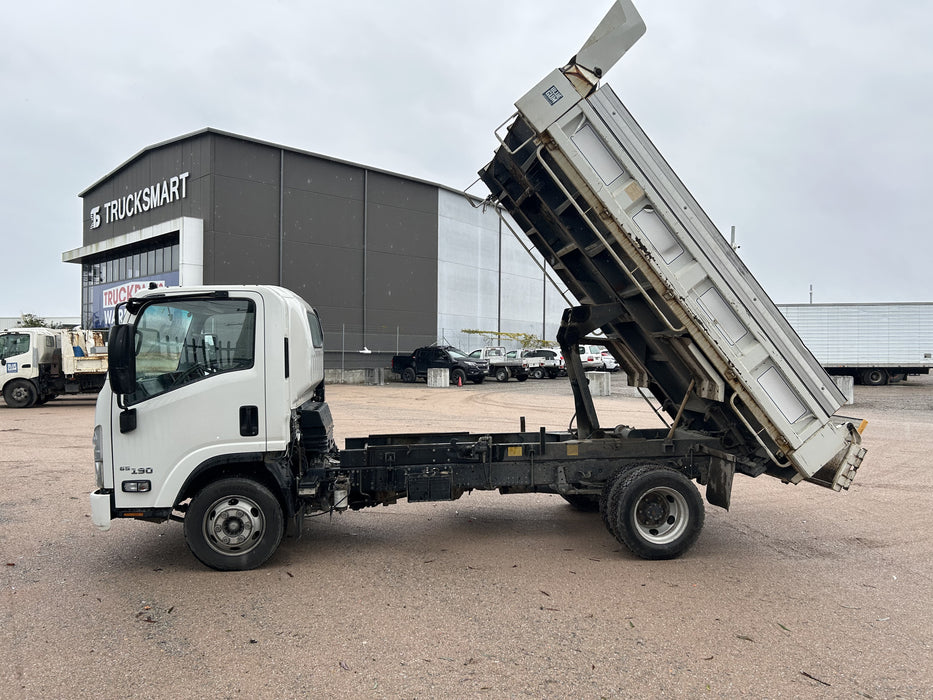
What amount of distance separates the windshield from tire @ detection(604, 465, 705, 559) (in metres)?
18.1

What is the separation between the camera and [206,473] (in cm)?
506

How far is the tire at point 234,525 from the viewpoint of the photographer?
494 centimetres

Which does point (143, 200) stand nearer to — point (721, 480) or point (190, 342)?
point (190, 342)

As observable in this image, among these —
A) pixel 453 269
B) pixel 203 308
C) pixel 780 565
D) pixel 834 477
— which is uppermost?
pixel 453 269

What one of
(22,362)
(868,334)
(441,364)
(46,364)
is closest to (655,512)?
(46,364)

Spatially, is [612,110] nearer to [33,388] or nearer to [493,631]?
[493,631]

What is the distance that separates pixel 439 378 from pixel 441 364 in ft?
4.51

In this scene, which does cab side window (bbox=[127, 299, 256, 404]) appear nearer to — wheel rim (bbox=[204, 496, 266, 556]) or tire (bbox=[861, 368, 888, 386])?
wheel rim (bbox=[204, 496, 266, 556])

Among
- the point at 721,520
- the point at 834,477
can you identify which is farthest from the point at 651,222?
the point at 721,520

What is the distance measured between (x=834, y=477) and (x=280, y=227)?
29.7 m

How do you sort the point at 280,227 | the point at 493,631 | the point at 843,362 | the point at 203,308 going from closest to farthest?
the point at 493,631 → the point at 203,308 → the point at 843,362 → the point at 280,227

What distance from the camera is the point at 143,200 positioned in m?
33.1

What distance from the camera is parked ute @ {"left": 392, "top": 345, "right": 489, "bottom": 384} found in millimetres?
29281

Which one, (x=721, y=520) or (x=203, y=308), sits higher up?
(x=203, y=308)
